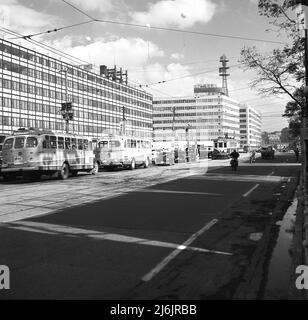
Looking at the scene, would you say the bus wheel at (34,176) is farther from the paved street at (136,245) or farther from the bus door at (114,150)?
the bus door at (114,150)

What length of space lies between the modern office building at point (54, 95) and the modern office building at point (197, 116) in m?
9.56

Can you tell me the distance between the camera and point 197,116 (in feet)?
385

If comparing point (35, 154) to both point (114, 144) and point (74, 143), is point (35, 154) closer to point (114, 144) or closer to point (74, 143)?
point (74, 143)

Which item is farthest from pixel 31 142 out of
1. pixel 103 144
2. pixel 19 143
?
pixel 103 144

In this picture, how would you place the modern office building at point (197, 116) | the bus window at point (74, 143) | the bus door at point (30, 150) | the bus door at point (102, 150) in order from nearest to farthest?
1. the bus door at point (30, 150)
2. the bus window at point (74, 143)
3. the bus door at point (102, 150)
4. the modern office building at point (197, 116)

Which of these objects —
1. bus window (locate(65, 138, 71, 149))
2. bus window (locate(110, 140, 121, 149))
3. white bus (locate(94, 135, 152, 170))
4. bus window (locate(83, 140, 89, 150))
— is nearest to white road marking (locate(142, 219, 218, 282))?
bus window (locate(65, 138, 71, 149))

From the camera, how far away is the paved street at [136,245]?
235 inches

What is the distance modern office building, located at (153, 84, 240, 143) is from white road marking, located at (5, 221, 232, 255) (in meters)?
92.3

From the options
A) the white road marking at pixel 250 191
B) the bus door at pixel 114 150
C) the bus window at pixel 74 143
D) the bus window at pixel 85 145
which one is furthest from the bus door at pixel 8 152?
the white road marking at pixel 250 191

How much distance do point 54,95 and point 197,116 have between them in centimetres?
4055

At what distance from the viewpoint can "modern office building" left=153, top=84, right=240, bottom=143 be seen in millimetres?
112450
